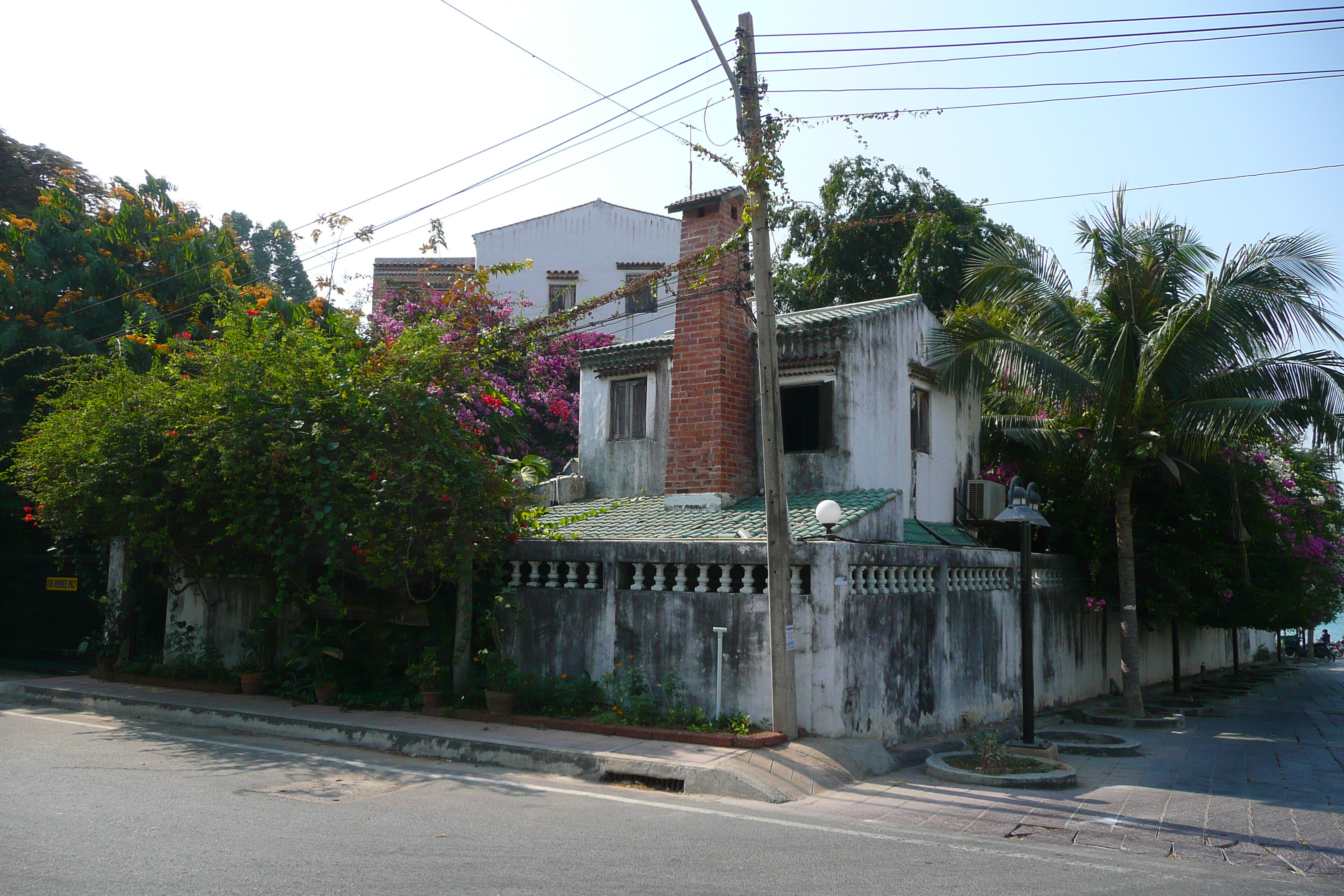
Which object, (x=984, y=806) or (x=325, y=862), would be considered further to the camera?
(x=984, y=806)

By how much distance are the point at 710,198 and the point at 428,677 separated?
7.80 metres

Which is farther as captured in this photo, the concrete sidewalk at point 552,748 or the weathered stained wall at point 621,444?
the weathered stained wall at point 621,444

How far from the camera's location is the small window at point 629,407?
1609 cm

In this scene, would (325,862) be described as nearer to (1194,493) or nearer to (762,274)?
(762,274)

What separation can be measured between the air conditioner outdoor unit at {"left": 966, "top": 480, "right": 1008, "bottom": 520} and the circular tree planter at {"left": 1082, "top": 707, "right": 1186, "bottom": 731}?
3521mm

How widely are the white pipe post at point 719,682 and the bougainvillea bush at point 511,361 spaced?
5.92 m

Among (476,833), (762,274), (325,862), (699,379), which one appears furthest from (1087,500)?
(325,862)

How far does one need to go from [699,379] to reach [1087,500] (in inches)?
299

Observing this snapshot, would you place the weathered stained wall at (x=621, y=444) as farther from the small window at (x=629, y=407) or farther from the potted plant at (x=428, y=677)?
the potted plant at (x=428, y=677)

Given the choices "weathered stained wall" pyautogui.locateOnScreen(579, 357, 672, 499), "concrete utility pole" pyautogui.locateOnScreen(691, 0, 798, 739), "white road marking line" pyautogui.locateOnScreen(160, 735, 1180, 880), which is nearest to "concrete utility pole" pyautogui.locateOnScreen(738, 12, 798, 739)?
"concrete utility pole" pyautogui.locateOnScreen(691, 0, 798, 739)

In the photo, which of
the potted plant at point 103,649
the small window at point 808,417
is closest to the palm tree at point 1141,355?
the small window at point 808,417

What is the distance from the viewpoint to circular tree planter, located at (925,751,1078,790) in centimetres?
904

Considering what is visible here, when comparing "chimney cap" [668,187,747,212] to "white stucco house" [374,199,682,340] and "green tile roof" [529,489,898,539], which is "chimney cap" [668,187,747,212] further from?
"white stucco house" [374,199,682,340]

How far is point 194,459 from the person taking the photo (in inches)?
447
